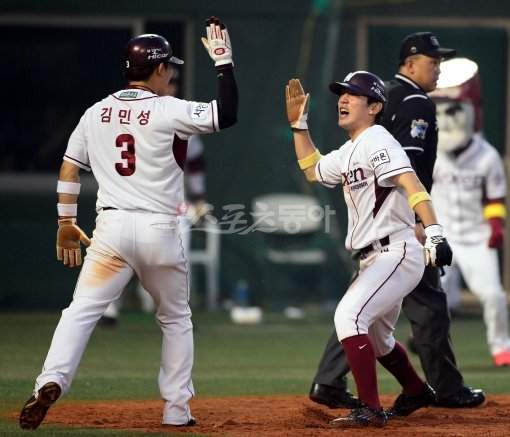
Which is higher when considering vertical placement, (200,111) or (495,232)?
(200,111)

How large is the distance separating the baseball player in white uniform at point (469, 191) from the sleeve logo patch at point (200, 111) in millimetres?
4272

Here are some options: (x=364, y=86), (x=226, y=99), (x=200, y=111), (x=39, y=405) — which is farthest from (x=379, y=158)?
(x=39, y=405)

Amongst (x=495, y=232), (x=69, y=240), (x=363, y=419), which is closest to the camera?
(x=363, y=419)

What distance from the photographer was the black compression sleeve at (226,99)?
6.32 metres

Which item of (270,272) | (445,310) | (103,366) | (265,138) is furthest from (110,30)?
(445,310)

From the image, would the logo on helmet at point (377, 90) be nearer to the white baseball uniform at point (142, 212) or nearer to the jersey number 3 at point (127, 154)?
the white baseball uniform at point (142, 212)

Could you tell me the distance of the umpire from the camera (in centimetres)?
725

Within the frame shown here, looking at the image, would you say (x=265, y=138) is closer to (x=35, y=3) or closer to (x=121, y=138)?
(x=35, y=3)

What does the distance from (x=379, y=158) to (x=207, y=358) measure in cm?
425

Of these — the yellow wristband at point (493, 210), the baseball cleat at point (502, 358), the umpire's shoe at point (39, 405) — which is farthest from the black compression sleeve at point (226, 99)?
the yellow wristband at point (493, 210)

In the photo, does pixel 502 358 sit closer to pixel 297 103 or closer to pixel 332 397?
pixel 332 397

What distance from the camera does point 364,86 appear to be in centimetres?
660

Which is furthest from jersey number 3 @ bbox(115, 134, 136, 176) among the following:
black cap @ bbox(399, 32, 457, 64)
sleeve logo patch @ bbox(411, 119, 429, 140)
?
black cap @ bbox(399, 32, 457, 64)

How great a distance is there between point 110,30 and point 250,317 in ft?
12.5
